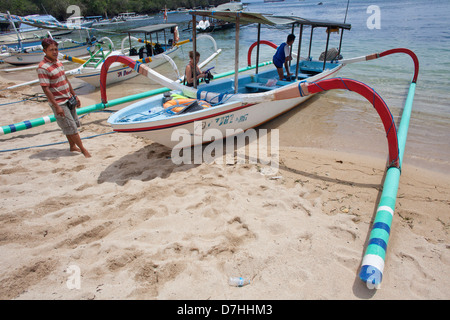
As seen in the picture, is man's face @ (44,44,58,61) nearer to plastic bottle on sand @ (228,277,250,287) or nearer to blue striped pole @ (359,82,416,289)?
plastic bottle on sand @ (228,277,250,287)

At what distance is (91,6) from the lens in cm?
5606

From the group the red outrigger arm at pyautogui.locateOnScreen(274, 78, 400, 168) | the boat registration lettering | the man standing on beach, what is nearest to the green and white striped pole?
the red outrigger arm at pyautogui.locateOnScreen(274, 78, 400, 168)

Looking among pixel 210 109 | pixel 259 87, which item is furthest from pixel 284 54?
pixel 210 109

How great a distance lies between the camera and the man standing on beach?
404 cm

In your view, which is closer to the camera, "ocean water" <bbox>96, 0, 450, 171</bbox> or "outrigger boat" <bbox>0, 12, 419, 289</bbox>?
"outrigger boat" <bbox>0, 12, 419, 289</bbox>

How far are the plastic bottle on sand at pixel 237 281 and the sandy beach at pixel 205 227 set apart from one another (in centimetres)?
6

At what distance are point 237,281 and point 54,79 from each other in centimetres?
402

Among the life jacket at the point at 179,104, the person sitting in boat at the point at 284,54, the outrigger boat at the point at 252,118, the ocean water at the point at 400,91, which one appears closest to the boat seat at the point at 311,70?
the ocean water at the point at 400,91

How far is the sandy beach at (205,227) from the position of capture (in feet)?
7.93

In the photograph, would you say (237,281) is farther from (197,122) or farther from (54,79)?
(54,79)
